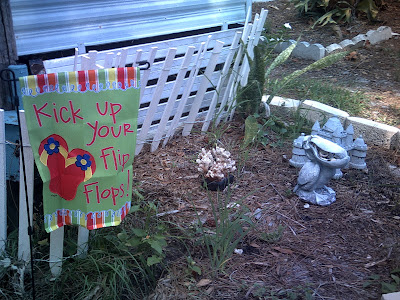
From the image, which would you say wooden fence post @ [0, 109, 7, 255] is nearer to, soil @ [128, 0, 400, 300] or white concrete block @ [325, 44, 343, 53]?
soil @ [128, 0, 400, 300]

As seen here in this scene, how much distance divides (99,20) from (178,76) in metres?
0.99

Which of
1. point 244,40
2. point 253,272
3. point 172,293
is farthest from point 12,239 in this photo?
point 244,40

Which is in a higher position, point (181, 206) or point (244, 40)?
point (244, 40)

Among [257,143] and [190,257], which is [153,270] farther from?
[257,143]

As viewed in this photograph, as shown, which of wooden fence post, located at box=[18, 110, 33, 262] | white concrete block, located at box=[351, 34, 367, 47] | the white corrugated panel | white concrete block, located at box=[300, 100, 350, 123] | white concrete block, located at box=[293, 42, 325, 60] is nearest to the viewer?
wooden fence post, located at box=[18, 110, 33, 262]

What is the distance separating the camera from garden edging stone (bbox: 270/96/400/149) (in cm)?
415

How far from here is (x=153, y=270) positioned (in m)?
2.63

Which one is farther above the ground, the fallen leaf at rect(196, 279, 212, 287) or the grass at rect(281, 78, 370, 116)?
the fallen leaf at rect(196, 279, 212, 287)

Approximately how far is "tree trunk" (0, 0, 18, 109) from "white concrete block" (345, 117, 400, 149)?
2.99 m

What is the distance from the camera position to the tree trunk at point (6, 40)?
258cm

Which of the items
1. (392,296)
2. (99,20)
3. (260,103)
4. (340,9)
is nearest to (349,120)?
(260,103)

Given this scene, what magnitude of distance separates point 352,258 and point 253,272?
63 cm

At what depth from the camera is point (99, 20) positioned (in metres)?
4.19

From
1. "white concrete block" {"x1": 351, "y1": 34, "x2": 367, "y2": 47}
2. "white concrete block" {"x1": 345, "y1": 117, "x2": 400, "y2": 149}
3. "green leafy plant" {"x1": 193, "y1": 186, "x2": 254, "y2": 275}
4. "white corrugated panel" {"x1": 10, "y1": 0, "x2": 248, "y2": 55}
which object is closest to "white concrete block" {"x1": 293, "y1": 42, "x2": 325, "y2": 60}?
"white concrete block" {"x1": 351, "y1": 34, "x2": 367, "y2": 47}
